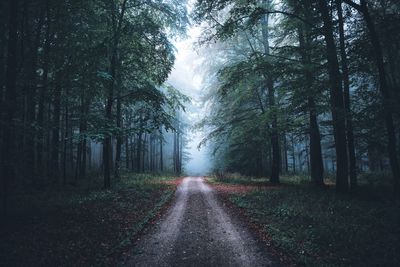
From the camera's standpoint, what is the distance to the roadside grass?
6.73 meters

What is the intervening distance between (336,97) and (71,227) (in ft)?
41.0

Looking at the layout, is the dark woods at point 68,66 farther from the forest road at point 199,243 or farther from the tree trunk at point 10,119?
the forest road at point 199,243

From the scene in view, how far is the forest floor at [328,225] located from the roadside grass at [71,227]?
14.6 ft

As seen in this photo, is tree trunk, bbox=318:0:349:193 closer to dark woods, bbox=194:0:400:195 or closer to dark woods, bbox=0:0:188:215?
dark woods, bbox=194:0:400:195

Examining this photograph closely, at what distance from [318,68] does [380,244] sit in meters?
8.05

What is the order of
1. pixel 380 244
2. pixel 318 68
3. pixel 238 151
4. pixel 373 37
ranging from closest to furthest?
1. pixel 380 244
2. pixel 373 37
3. pixel 318 68
4. pixel 238 151

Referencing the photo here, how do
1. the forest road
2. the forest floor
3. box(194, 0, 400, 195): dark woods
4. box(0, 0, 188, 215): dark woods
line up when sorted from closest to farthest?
1. the forest floor
2. the forest road
3. box(0, 0, 188, 215): dark woods
4. box(194, 0, 400, 195): dark woods

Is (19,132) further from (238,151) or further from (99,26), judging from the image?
(238,151)

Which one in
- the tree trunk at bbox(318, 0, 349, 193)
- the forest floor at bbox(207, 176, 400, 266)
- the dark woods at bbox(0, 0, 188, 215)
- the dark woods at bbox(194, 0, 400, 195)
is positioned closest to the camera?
the forest floor at bbox(207, 176, 400, 266)

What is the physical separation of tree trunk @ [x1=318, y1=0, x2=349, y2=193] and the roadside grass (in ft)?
30.1

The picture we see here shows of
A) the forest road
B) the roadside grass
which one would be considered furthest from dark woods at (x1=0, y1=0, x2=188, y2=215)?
the forest road

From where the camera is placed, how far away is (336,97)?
500 inches

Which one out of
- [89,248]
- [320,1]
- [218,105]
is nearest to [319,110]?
[320,1]

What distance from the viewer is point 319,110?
1327 cm
